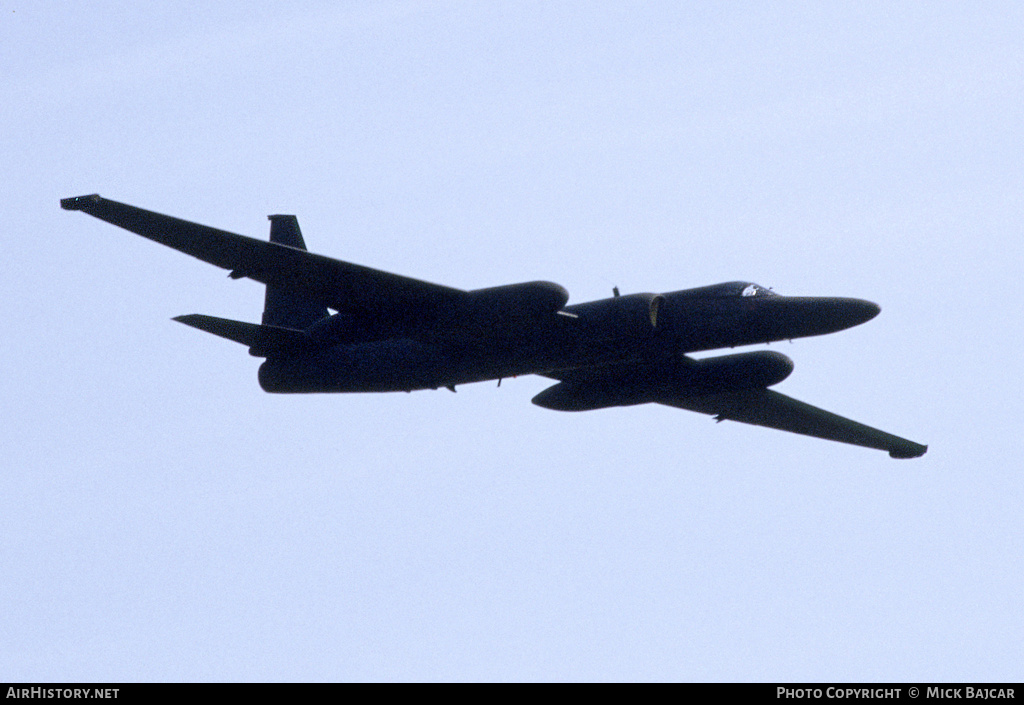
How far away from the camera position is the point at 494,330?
30.9m

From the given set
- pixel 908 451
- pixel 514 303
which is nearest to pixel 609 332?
pixel 514 303

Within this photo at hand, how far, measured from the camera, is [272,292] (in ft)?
124

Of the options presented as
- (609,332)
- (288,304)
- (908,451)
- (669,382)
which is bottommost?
(908,451)

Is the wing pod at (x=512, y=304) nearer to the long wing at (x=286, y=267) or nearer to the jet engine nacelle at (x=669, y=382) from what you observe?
the long wing at (x=286, y=267)

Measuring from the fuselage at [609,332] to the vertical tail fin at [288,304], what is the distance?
3857 mm

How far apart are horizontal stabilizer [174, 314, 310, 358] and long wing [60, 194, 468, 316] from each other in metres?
2.60

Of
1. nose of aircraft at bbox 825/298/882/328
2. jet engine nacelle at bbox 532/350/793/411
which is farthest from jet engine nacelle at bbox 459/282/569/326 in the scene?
nose of aircraft at bbox 825/298/882/328

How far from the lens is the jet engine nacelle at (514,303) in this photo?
29.4 metres

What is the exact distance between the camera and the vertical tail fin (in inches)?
1451

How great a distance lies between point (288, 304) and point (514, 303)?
30.1 ft

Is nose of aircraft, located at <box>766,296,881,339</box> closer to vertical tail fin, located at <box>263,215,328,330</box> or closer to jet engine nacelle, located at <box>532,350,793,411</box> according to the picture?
jet engine nacelle, located at <box>532,350,793,411</box>

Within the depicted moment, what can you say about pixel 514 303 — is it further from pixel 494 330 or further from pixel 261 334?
pixel 261 334
